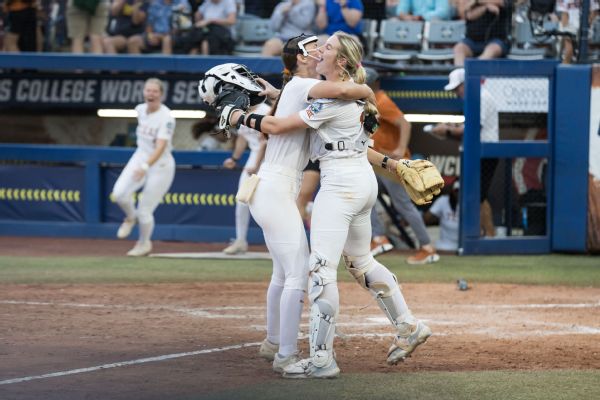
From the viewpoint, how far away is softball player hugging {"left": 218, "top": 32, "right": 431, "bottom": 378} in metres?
6.69

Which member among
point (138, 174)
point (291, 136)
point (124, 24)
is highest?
point (124, 24)

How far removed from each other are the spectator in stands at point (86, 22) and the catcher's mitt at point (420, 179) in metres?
9.98

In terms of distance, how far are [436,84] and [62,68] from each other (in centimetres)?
513

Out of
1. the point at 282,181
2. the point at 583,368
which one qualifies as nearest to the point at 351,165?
the point at 282,181

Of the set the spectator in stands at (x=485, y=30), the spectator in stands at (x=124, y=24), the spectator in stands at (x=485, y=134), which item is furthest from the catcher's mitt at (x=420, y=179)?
the spectator in stands at (x=124, y=24)

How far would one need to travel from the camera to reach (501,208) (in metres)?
14.0

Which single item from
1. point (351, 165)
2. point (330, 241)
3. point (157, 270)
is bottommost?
point (157, 270)

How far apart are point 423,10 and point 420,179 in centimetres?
939

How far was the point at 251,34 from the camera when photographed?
16547mm

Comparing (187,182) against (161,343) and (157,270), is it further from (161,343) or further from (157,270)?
(161,343)

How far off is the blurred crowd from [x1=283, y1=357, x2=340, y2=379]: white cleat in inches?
355

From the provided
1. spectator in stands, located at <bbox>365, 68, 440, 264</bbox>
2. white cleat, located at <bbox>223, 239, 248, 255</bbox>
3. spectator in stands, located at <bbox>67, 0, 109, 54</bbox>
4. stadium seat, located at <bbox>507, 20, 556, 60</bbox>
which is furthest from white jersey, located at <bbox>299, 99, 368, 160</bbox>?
spectator in stands, located at <bbox>67, 0, 109, 54</bbox>

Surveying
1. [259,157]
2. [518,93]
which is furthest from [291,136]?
[518,93]

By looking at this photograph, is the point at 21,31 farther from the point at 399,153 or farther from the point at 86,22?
the point at 399,153
